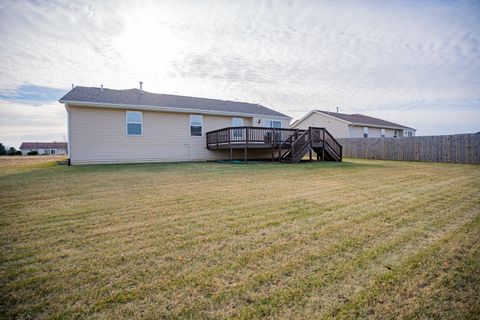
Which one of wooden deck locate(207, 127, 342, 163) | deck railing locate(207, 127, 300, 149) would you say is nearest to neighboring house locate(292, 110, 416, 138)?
wooden deck locate(207, 127, 342, 163)

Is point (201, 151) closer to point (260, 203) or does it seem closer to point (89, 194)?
point (89, 194)

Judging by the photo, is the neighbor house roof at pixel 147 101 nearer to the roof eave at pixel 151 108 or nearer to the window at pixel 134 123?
the roof eave at pixel 151 108

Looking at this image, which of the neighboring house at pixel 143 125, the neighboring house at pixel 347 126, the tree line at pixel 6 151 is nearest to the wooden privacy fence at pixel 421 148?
the neighboring house at pixel 347 126

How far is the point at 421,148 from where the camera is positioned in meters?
16.5

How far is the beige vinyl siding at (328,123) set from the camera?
2498 cm

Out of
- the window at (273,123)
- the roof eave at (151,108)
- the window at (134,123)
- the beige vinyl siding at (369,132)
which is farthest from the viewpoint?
the beige vinyl siding at (369,132)

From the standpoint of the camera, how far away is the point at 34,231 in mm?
3086

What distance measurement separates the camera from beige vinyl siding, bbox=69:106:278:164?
41.5 ft

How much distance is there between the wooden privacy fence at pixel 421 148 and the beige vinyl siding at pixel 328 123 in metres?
3.94

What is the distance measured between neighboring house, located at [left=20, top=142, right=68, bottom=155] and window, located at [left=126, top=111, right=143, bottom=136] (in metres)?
60.5

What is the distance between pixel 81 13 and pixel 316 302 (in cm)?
1243

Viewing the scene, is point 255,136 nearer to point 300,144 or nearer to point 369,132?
point 300,144

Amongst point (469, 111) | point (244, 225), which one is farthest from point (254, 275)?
point (469, 111)

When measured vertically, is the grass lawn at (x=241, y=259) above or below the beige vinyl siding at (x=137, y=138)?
below
